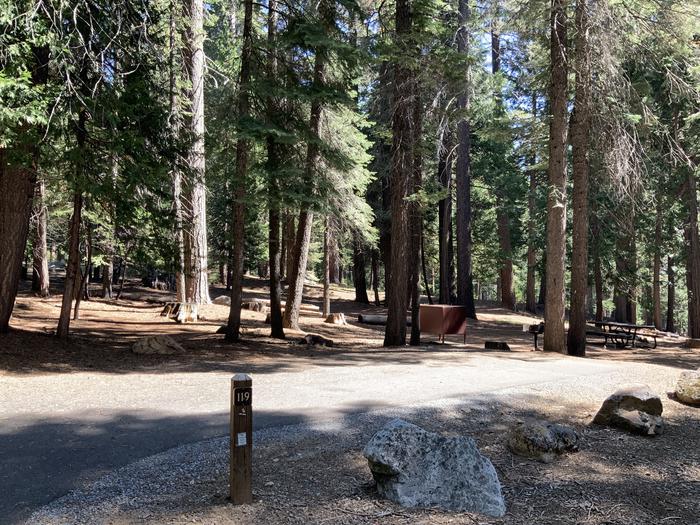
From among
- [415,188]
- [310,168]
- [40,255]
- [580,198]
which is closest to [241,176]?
[310,168]

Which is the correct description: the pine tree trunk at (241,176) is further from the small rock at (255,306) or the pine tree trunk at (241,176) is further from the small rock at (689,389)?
the small rock at (689,389)

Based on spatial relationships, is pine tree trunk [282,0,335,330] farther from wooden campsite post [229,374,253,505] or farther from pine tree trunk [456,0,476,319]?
pine tree trunk [456,0,476,319]

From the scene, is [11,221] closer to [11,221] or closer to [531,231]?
[11,221]

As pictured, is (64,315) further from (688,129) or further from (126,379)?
(688,129)

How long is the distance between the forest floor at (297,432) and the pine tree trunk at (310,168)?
473cm

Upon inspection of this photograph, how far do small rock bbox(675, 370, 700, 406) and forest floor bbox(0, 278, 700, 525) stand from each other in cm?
21

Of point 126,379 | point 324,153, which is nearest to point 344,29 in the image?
point 324,153

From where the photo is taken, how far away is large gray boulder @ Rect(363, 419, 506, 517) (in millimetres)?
4082

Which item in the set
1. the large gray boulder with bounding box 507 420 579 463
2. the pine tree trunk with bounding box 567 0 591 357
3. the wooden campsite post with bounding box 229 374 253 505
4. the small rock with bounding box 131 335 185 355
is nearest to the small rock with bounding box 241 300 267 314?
the small rock with bounding box 131 335 185 355

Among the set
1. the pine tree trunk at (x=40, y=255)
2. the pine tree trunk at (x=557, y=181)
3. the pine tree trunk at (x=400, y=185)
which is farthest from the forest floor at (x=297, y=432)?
the pine tree trunk at (x=40, y=255)

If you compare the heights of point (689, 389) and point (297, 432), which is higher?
point (689, 389)

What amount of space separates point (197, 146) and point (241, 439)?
12.1 metres

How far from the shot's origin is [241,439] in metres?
3.84

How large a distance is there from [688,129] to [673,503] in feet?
58.2
